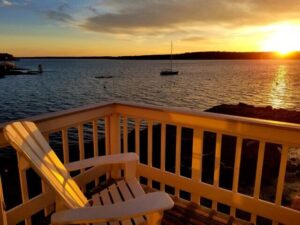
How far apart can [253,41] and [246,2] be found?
14916 millimetres

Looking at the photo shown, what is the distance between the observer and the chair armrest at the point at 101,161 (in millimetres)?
1726

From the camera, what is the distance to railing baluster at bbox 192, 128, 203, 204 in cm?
215

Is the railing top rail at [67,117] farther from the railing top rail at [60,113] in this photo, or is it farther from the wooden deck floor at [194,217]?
the wooden deck floor at [194,217]

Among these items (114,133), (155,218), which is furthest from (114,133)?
(155,218)

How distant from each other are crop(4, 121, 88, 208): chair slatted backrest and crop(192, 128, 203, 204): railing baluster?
3.57 ft

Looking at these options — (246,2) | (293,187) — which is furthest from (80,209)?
(293,187)

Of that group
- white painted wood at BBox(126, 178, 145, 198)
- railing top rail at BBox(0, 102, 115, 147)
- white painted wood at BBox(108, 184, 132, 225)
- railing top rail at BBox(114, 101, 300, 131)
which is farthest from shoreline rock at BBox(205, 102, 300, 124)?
white painted wood at BBox(108, 184, 132, 225)

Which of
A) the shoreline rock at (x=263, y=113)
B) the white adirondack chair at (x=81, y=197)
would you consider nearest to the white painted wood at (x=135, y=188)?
→ the white adirondack chair at (x=81, y=197)

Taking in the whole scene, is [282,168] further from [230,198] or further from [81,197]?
[81,197]

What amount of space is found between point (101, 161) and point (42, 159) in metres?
0.47

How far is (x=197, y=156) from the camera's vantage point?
86.7 inches

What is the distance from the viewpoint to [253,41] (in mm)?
18203

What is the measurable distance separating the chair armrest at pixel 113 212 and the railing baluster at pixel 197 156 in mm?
1032

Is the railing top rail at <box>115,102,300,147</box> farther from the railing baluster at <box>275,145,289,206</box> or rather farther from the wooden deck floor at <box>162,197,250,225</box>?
the wooden deck floor at <box>162,197,250,225</box>
